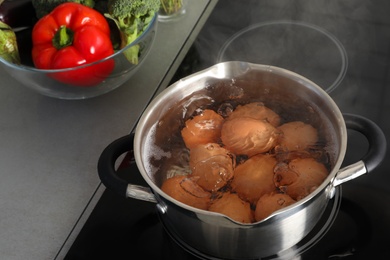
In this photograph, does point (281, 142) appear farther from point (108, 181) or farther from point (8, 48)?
point (8, 48)

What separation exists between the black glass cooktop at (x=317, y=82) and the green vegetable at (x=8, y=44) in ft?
0.98

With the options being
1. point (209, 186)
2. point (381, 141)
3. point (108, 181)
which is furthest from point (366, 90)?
point (108, 181)

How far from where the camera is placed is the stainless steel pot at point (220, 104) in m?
0.66

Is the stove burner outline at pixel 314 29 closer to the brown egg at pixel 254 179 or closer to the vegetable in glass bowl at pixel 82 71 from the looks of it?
the vegetable in glass bowl at pixel 82 71

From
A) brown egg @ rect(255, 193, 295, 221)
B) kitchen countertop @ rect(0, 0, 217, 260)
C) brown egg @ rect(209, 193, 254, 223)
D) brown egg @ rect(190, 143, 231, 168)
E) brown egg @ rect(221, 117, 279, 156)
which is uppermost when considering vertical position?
brown egg @ rect(221, 117, 279, 156)

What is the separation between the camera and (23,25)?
3.32 feet

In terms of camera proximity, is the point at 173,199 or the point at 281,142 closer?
the point at 173,199

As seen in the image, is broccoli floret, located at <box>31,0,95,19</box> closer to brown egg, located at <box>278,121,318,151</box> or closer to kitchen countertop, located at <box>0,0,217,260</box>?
kitchen countertop, located at <box>0,0,217,260</box>

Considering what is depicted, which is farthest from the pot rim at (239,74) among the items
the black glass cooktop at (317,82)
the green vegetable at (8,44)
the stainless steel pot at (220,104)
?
the green vegetable at (8,44)

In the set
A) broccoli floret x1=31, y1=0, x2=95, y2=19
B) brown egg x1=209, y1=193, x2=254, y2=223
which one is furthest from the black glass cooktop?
broccoli floret x1=31, y1=0, x2=95, y2=19

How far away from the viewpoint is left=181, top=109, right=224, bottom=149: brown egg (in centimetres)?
77

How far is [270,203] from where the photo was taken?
68 centimetres

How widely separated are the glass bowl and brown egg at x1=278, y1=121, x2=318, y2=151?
0.33 metres

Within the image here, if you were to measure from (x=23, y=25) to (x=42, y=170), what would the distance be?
293 mm
